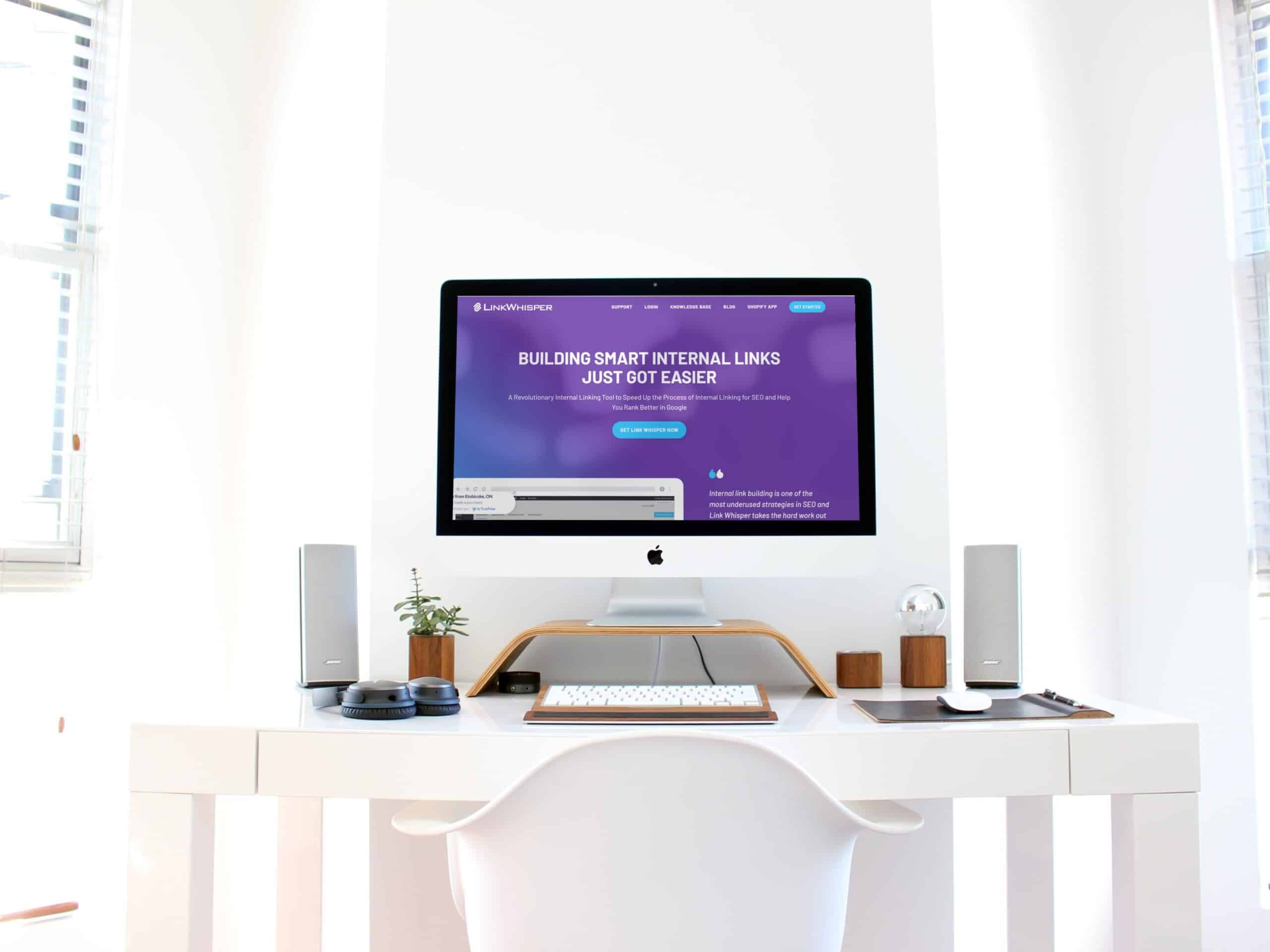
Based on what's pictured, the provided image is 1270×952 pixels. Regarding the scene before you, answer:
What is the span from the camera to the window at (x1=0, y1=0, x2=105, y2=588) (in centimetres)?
199

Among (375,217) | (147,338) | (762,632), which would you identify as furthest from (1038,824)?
(147,338)

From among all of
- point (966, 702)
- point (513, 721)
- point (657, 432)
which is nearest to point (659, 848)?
point (513, 721)

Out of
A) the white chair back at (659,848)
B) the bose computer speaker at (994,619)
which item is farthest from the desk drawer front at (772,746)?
the bose computer speaker at (994,619)

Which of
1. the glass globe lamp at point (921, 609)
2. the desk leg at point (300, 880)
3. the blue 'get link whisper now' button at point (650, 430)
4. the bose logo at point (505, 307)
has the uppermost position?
the bose logo at point (505, 307)

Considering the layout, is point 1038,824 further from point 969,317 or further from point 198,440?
point 198,440

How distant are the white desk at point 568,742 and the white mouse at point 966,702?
63mm

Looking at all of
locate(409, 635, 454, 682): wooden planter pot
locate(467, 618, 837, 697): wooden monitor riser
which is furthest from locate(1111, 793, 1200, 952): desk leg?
locate(409, 635, 454, 682): wooden planter pot

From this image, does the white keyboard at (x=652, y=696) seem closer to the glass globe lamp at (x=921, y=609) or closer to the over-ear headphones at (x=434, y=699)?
the over-ear headphones at (x=434, y=699)

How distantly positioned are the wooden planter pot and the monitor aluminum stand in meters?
0.29

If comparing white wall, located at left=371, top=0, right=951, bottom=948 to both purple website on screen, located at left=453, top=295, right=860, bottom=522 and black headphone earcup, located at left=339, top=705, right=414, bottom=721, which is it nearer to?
purple website on screen, located at left=453, top=295, right=860, bottom=522

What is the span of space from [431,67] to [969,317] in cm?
135

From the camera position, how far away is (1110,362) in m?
2.10

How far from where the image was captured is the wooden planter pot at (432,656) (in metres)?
1.81

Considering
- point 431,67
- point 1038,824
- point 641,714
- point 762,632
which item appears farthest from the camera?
point 431,67
